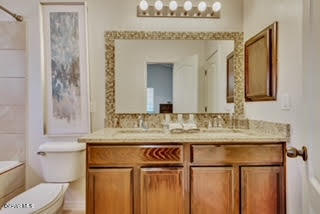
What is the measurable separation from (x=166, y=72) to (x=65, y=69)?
0.99m

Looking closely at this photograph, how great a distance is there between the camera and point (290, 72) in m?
1.84

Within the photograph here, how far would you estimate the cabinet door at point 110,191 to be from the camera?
6.42 feet

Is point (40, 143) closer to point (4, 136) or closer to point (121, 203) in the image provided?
point (4, 136)

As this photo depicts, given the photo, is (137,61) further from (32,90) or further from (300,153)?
(300,153)

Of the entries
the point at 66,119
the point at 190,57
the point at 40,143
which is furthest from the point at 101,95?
the point at 190,57

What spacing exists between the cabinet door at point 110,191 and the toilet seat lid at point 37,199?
306 millimetres

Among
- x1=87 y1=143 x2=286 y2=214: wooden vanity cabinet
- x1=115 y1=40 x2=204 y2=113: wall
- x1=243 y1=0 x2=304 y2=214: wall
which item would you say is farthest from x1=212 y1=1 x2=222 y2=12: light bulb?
x1=87 y1=143 x2=286 y2=214: wooden vanity cabinet

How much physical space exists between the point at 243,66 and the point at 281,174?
45.4 inches

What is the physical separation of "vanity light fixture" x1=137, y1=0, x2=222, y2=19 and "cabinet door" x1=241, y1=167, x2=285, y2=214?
1550 millimetres

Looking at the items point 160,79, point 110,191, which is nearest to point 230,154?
point 110,191

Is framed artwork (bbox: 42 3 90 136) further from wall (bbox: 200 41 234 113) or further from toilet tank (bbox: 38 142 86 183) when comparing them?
wall (bbox: 200 41 234 113)

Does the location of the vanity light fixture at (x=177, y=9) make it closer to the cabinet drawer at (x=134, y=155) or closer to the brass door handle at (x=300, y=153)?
the cabinet drawer at (x=134, y=155)

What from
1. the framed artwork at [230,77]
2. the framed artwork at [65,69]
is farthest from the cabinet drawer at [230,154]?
the framed artwork at [65,69]

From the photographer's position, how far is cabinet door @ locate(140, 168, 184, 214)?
197 cm
